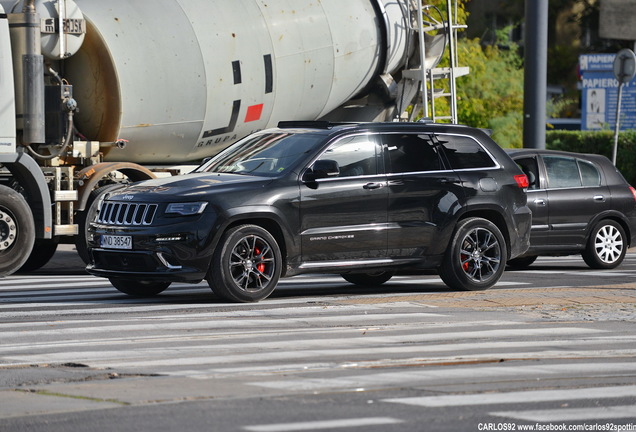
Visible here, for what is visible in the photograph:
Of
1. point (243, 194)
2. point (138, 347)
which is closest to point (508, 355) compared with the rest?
point (138, 347)

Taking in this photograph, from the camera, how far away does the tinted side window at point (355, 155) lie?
13.9 m

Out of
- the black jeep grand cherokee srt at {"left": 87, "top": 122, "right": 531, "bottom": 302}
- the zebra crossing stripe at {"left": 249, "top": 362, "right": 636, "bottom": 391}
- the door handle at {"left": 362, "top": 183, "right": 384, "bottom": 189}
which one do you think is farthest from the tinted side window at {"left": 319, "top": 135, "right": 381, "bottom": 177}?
the zebra crossing stripe at {"left": 249, "top": 362, "right": 636, "bottom": 391}

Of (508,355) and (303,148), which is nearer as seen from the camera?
(508,355)

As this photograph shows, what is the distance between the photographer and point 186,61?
1803cm

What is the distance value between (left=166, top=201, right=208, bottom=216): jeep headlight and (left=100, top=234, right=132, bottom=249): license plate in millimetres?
547

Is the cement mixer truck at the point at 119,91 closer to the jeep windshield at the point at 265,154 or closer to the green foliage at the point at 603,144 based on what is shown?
the jeep windshield at the point at 265,154

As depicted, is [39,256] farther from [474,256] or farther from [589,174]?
[589,174]

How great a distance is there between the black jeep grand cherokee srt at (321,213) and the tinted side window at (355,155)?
0.01 m

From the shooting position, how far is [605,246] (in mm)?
18344

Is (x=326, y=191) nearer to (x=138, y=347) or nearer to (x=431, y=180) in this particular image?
(x=431, y=180)

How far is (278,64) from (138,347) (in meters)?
10.1

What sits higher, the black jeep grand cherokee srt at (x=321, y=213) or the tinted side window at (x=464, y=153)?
the tinted side window at (x=464, y=153)

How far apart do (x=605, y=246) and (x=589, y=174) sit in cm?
98

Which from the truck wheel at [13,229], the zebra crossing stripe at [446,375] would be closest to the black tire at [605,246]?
the truck wheel at [13,229]
